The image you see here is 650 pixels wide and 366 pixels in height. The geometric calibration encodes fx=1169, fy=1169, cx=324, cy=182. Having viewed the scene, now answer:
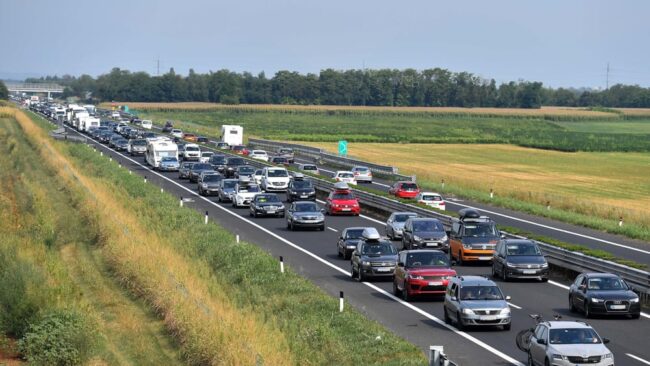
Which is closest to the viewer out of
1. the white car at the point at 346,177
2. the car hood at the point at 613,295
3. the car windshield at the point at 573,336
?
the car windshield at the point at 573,336

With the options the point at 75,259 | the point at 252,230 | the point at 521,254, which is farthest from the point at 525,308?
the point at 252,230

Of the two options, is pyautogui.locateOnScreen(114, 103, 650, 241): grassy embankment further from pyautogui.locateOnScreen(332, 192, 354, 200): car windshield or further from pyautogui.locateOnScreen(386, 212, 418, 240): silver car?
pyautogui.locateOnScreen(386, 212, 418, 240): silver car

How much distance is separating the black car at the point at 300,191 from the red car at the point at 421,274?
30446 mm

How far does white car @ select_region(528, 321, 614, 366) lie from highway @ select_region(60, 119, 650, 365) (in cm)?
109

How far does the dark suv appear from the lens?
42625 mm

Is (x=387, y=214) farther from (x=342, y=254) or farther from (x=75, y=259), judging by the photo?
(x=75, y=259)

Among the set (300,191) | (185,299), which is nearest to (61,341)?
(185,299)

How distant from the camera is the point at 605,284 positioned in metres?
30.0

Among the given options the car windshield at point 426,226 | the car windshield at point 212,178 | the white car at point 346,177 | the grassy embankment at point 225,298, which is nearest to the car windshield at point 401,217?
the car windshield at point 426,226

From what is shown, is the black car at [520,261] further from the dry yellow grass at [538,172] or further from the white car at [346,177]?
the white car at [346,177]

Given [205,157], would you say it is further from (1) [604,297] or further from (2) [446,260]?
(1) [604,297]

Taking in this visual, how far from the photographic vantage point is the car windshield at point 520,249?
120 feet

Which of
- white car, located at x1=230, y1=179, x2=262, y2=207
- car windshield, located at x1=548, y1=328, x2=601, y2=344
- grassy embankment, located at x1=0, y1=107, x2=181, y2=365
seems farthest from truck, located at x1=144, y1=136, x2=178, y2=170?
car windshield, located at x1=548, y1=328, x2=601, y2=344

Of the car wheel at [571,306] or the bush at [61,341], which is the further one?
the car wheel at [571,306]
